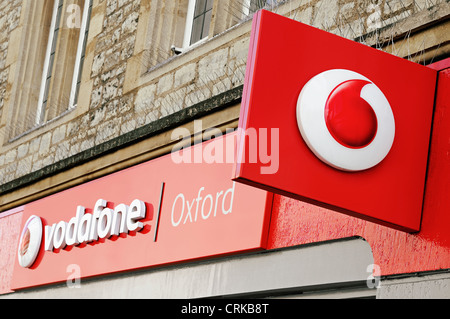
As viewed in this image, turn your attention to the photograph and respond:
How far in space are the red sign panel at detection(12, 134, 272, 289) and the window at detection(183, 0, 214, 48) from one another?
1.29m

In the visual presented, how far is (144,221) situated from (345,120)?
2.95 metres

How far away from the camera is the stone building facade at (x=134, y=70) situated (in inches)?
212

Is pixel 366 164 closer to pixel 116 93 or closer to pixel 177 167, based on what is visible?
pixel 177 167

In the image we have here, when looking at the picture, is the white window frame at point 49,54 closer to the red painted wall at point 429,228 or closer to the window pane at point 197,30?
the window pane at point 197,30

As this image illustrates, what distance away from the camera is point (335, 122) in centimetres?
444

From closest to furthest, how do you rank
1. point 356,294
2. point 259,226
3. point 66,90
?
point 356,294, point 259,226, point 66,90

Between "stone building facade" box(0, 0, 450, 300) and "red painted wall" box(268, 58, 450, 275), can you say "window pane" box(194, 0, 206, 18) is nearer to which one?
"stone building facade" box(0, 0, 450, 300)

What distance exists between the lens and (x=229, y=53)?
6719mm

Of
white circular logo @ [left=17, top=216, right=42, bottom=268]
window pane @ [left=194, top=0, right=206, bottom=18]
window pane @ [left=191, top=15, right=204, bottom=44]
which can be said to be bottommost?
white circular logo @ [left=17, top=216, right=42, bottom=268]

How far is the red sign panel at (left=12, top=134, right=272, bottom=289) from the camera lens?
6043 millimetres

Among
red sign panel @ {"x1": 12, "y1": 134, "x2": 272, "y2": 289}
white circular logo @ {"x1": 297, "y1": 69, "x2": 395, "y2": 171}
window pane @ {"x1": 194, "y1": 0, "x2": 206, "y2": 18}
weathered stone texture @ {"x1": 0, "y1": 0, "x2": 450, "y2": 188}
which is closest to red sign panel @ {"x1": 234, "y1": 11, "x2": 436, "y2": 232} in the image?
white circular logo @ {"x1": 297, "y1": 69, "x2": 395, "y2": 171}

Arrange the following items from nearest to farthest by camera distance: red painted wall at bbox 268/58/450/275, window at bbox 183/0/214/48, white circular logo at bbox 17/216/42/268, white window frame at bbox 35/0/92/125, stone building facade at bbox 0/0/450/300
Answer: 1. red painted wall at bbox 268/58/450/275
2. stone building facade at bbox 0/0/450/300
3. window at bbox 183/0/214/48
4. white circular logo at bbox 17/216/42/268
5. white window frame at bbox 35/0/92/125
